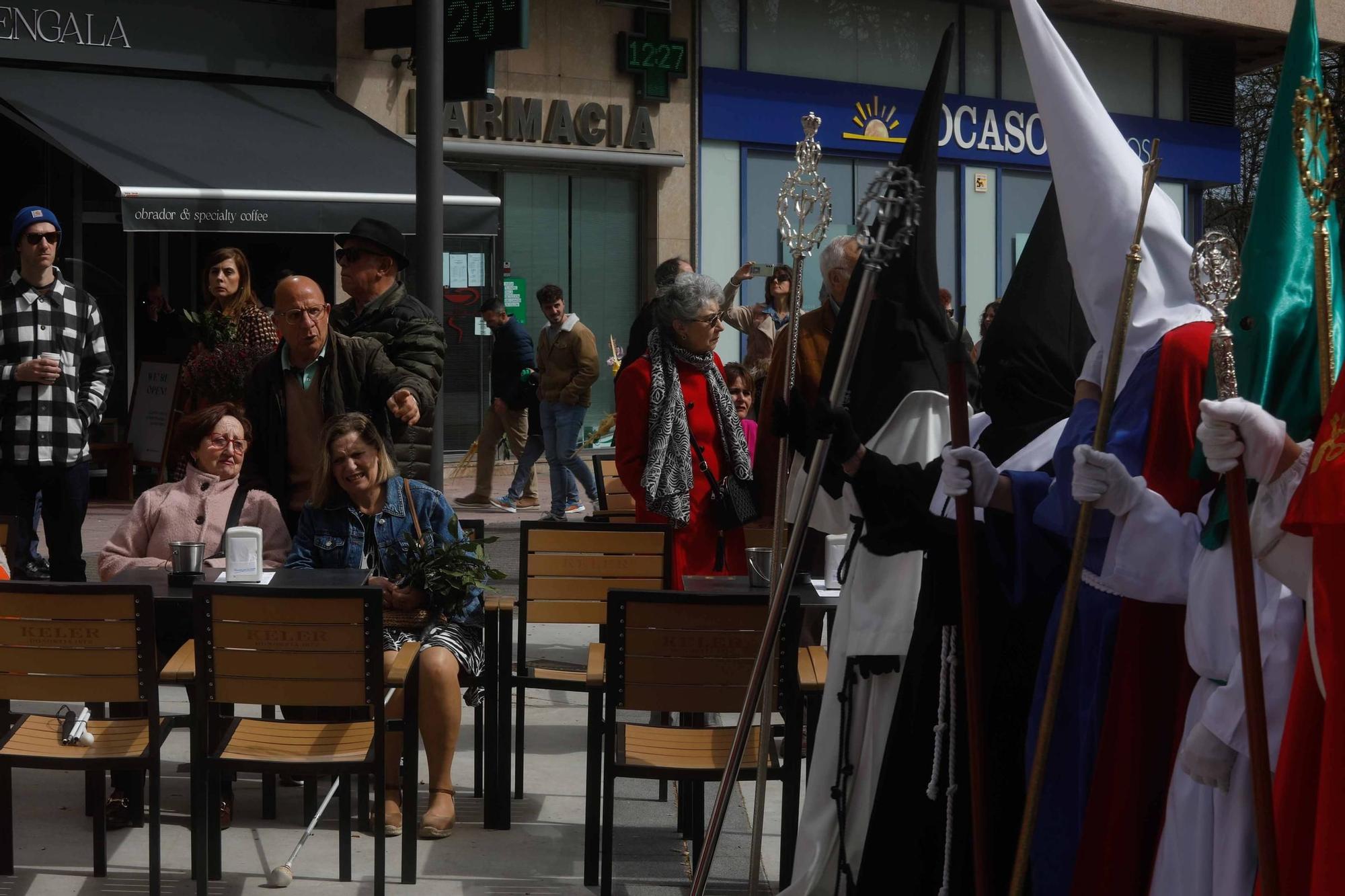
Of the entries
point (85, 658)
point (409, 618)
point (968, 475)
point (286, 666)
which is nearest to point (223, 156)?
point (409, 618)

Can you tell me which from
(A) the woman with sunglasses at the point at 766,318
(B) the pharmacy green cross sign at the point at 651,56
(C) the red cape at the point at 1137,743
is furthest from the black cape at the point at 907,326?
(B) the pharmacy green cross sign at the point at 651,56

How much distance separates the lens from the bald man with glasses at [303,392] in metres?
6.12

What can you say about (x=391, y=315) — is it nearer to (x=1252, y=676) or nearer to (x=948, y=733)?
(x=948, y=733)

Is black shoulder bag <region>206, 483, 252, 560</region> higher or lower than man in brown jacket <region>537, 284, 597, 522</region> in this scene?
lower

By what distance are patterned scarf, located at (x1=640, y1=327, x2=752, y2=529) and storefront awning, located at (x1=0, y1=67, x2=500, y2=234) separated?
6.34 m

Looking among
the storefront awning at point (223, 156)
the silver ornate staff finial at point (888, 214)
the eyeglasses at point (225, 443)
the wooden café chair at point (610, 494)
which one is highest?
the storefront awning at point (223, 156)

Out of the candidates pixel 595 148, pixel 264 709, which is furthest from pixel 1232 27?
pixel 264 709

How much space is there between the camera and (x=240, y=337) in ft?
26.5

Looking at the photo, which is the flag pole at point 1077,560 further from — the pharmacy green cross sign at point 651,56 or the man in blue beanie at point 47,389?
the pharmacy green cross sign at point 651,56

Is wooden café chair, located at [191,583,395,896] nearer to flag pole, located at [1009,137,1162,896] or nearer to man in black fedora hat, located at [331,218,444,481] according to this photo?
man in black fedora hat, located at [331,218,444,481]

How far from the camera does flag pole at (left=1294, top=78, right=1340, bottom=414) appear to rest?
2717 millimetres

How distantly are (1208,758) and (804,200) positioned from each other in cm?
195

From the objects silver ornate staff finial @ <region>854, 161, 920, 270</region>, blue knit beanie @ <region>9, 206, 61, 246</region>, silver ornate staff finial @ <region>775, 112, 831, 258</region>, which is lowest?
silver ornate staff finial @ <region>854, 161, 920, 270</region>

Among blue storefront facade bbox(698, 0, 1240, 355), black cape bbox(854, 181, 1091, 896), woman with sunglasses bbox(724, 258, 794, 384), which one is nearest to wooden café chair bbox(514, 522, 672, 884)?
black cape bbox(854, 181, 1091, 896)
